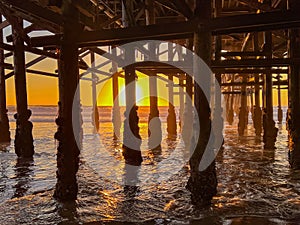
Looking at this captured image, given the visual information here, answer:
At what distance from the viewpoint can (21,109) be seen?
288 inches

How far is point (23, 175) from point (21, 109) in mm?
1811

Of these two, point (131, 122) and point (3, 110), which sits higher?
point (3, 110)

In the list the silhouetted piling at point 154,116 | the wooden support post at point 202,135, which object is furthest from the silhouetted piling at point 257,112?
the wooden support post at point 202,135

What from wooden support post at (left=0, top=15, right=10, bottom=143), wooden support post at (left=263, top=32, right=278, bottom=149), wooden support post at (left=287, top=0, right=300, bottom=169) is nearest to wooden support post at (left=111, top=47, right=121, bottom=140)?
wooden support post at (left=0, top=15, right=10, bottom=143)

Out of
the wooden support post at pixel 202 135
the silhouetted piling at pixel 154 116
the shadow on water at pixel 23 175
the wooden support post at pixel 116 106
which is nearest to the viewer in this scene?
the wooden support post at pixel 202 135

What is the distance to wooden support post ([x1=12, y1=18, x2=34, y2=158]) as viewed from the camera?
733 cm

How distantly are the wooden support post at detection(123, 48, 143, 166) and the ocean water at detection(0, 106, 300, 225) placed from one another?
290 millimetres

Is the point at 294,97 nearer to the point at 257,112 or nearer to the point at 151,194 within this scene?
the point at 151,194

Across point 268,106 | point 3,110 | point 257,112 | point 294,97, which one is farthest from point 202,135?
point 257,112

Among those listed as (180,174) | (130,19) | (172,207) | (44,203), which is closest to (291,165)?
(180,174)

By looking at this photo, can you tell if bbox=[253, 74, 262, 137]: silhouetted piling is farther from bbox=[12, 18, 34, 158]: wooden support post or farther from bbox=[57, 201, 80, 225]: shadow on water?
bbox=[57, 201, 80, 225]: shadow on water

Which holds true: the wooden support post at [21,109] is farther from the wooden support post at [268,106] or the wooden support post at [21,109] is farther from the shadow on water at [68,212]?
the wooden support post at [268,106]

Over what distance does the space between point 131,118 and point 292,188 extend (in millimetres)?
3380

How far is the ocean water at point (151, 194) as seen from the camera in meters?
3.87
